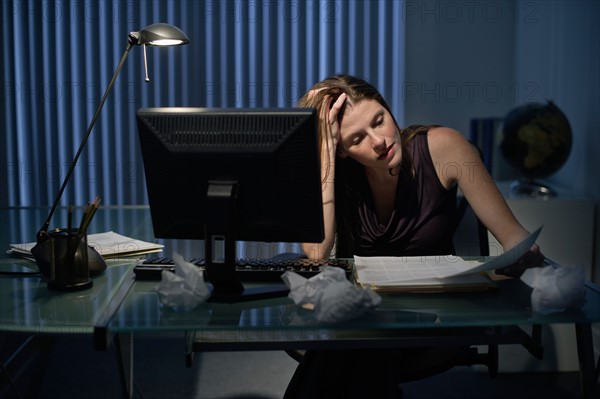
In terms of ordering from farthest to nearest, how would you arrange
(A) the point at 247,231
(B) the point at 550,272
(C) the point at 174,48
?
(C) the point at 174,48
(A) the point at 247,231
(B) the point at 550,272

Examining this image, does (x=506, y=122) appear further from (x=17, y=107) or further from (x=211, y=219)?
(x=17, y=107)

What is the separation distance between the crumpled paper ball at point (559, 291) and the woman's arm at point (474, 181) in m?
0.51

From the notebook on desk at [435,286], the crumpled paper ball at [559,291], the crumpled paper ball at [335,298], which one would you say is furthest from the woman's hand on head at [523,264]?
the crumpled paper ball at [335,298]

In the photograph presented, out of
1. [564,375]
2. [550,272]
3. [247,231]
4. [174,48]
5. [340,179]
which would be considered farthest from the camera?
[174,48]

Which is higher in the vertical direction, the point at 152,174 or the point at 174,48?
the point at 174,48

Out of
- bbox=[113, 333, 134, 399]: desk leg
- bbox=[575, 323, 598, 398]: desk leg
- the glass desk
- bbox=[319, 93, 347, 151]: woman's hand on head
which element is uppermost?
bbox=[319, 93, 347, 151]: woman's hand on head

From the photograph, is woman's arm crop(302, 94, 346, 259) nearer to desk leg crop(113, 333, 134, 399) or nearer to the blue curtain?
desk leg crop(113, 333, 134, 399)

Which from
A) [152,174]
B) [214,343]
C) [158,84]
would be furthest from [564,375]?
[158,84]

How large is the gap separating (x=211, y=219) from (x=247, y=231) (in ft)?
0.30

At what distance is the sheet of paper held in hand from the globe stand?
1.28 metres

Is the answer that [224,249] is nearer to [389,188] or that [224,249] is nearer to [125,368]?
[125,368]

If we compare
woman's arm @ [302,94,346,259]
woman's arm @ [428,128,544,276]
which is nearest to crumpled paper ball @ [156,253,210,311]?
woman's arm @ [302,94,346,259]

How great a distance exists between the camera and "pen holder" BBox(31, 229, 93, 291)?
1486mm

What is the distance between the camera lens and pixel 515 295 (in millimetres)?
1445
